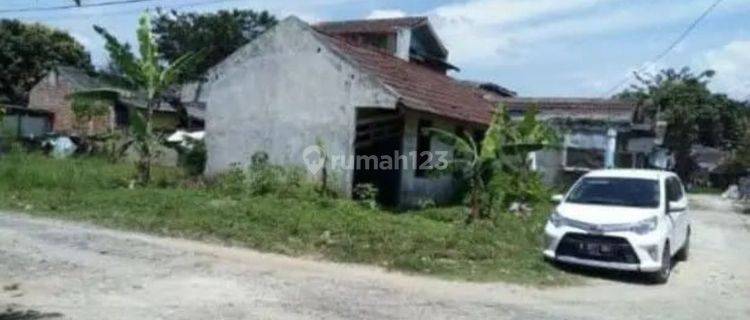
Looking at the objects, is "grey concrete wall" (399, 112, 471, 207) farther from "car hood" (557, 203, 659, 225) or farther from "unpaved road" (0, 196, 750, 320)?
"unpaved road" (0, 196, 750, 320)

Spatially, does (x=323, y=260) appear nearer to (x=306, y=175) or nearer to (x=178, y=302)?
(x=178, y=302)

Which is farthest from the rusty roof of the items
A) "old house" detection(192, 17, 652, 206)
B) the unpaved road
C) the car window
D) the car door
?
the unpaved road

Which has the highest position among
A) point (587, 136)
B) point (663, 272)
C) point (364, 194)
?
point (587, 136)

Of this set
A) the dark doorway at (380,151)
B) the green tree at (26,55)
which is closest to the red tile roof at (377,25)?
the dark doorway at (380,151)

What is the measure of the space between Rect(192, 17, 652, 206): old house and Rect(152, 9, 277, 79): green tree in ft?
96.8

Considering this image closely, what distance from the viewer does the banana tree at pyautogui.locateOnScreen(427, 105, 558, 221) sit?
55.0 ft

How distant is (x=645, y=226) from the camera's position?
39.1 ft

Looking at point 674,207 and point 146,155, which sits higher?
point 146,155

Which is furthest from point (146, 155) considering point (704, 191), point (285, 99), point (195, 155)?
point (704, 191)

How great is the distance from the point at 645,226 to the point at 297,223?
19.6 feet

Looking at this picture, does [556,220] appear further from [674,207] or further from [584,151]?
[584,151]

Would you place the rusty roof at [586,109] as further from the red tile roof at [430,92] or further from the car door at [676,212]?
the car door at [676,212]

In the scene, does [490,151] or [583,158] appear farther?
[583,158]

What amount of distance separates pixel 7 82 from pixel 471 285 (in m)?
44.5
